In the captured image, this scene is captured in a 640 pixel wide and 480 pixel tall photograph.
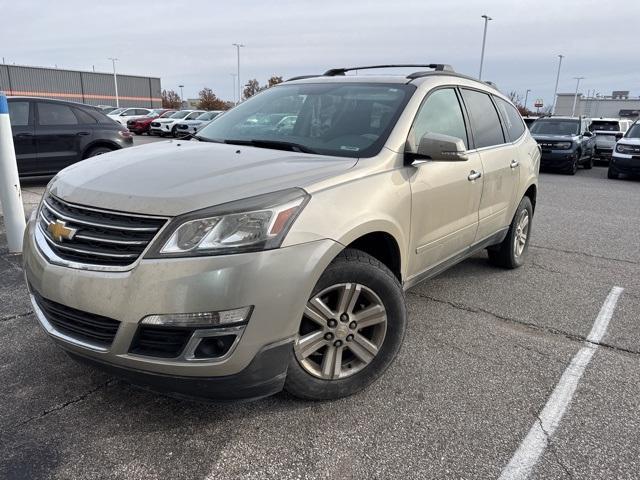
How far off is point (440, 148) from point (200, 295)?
5.47ft

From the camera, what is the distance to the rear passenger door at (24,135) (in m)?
8.72

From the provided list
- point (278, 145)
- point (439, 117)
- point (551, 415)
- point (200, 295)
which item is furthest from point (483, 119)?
point (200, 295)

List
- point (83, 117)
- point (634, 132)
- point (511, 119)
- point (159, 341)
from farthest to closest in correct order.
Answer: point (634, 132)
point (83, 117)
point (511, 119)
point (159, 341)

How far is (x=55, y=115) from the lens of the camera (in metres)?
9.22

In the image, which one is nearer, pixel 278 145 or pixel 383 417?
pixel 383 417

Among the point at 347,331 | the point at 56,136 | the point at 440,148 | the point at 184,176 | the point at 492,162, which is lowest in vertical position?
the point at 347,331

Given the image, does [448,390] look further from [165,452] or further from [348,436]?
[165,452]

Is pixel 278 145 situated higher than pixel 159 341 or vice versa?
pixel 278 145

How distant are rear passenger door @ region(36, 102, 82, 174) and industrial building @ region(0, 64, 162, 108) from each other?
166 ft

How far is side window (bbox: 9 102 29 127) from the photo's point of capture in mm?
8734

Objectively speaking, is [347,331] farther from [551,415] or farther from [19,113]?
[19,113]

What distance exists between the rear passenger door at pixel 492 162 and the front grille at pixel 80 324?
2946mm

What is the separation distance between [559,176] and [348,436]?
1532 cm

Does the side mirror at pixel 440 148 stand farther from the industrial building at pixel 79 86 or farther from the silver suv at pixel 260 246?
the industrial building at pixel 79 86
